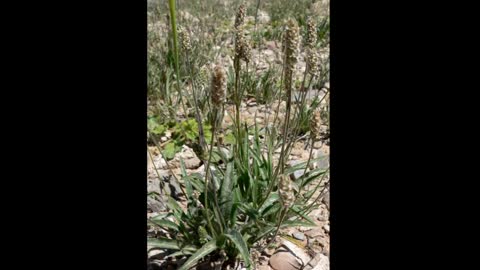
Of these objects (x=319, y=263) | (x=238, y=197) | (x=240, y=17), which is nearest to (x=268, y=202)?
(x=238, y=197)

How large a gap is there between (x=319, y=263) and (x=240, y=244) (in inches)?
12.1

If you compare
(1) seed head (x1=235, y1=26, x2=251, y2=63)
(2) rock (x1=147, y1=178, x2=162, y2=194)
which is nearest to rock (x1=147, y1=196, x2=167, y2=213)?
(2) rock (x1=147, y1=178, x2=162, y2=194)

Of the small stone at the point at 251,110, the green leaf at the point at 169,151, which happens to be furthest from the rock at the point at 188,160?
the small stone at the point at 251,110

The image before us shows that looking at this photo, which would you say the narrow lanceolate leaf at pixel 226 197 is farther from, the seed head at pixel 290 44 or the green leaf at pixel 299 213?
the seed head at pixel 290 44

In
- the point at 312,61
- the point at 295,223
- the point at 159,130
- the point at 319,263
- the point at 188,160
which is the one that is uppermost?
the point at 312,61

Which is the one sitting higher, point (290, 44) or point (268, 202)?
point (290, 44)

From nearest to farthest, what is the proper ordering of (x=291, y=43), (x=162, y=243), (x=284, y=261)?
(x=291, y=43) < (x=162, y=243) < (x=284, y=261)

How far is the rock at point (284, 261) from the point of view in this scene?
1.36 meters

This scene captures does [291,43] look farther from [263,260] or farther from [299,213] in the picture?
[263,260]

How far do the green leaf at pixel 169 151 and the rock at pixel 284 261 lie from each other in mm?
673

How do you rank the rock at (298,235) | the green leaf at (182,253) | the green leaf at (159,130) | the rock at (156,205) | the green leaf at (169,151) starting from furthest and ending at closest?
1. the green leaf at (159,130)
2. the green leaf at (169,151)
3. the rock at (156,205)
4. the rock at (298,235)
5. the green leaf at (182,253)

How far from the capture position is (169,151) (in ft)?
6.28
